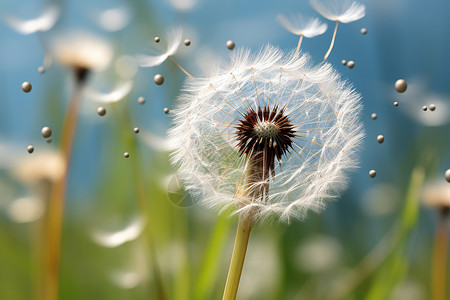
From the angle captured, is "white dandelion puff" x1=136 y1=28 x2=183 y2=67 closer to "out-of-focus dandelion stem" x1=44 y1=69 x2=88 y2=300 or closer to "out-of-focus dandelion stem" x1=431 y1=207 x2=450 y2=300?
"out-of-focus dandelion stem" x1=44 y1=69 x2=88 y2=300

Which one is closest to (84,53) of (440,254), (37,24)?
(37,24)

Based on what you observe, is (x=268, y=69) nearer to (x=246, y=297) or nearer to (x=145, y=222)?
(x=145, y=222)

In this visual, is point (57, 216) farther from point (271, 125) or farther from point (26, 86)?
point (271, 125)

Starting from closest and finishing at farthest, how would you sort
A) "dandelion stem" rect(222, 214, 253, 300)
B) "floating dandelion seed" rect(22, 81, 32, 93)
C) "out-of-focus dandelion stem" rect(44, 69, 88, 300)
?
1. "dandelion stem" rect(222, 214, 253, 300)
2. "floating dandelion seed" rect(22, 81, 32, 93)
3. "out-of-focus dandelion stem" rect(44, 69, 88, 300)

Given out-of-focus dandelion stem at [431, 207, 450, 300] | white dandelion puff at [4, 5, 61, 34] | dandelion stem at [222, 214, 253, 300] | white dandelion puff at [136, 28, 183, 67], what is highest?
white dandelion puff at [4, 5, 61, 34]

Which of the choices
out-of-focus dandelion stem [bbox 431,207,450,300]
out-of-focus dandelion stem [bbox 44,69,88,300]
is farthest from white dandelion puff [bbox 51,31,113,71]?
out-of-focus dandelion stem [bbox 431,207,450,300]

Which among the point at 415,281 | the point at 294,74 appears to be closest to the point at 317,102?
the point at 294,74

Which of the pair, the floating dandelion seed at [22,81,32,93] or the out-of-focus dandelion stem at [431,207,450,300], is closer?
the floating dandelion seed at [22,81,32,93]
